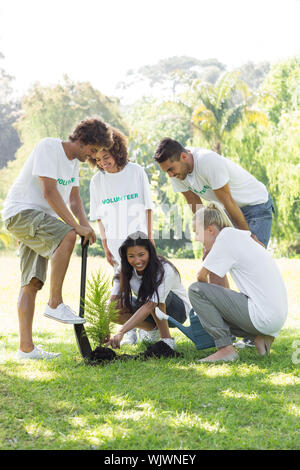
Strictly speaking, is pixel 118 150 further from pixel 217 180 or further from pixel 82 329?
pixel 82 329

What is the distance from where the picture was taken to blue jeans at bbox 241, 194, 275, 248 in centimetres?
473

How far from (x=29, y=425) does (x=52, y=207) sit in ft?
5.37

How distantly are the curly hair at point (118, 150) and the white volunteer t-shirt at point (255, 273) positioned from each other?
1.30 meters

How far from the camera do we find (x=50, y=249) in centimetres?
413

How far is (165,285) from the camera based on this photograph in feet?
14.4

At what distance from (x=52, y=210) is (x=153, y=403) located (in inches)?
70.6

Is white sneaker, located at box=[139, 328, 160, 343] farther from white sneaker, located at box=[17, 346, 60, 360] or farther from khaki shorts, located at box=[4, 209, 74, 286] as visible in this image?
khaki shorts, located at box=[4, 209, 74, 286]

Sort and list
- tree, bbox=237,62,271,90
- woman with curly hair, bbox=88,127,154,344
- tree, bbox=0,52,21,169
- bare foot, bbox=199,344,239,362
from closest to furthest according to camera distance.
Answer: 1. bare foot, bbox=199,344,239,362
2. woman with curly hair, bbox=88,127,154,344
3. tree, bbox=0,52,21,169
4. tree, bbox=237,62,271,90

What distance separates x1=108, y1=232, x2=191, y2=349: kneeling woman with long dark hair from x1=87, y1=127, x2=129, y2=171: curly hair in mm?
785

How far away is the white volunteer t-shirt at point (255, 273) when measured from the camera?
13.2 ft

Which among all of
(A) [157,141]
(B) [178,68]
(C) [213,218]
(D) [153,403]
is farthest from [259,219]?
(B) [178,68]

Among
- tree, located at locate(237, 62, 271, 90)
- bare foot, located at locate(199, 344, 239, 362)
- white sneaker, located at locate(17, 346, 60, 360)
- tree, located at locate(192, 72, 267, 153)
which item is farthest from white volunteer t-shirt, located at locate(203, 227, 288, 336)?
tree, located at locate(237, 62, 271, 90)

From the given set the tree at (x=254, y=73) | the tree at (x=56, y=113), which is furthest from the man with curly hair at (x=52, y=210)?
Result: the tree at (x=254, y=73)
